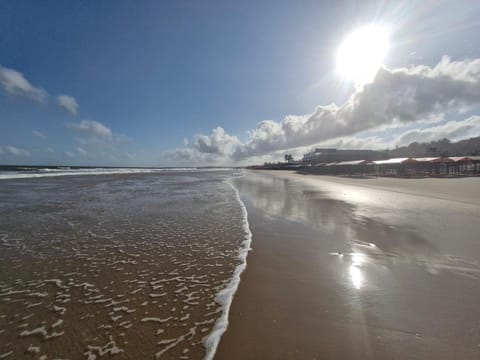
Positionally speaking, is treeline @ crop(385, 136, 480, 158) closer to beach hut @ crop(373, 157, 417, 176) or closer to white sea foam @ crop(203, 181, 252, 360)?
beach hut @ crop(373, 157, 417, 176)

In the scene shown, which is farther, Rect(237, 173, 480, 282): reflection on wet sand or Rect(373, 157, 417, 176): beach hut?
Rect(373, 157, 417, 176): beach hut

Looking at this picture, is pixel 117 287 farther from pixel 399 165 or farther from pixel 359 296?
pixel 399 165

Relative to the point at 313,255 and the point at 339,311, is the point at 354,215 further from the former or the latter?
the point at 339,311

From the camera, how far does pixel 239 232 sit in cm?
705

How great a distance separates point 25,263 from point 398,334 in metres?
7.54

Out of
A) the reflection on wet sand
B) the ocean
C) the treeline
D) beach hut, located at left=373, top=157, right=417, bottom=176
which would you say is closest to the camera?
the ocean

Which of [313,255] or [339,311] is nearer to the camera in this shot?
[339,311]

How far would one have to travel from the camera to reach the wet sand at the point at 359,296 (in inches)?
99.7

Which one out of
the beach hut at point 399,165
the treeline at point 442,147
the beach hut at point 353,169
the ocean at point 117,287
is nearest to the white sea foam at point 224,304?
the ocean at point 117,287

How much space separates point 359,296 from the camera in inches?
139

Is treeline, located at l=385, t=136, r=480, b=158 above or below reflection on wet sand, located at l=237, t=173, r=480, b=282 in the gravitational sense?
above

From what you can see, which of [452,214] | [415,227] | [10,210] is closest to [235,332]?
[415,227]

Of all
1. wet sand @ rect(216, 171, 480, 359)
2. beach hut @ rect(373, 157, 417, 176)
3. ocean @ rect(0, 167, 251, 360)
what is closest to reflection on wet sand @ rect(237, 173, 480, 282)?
wet sand @ rect(216, 171, 480, 359)

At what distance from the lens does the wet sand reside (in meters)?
2.53
